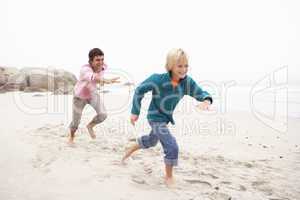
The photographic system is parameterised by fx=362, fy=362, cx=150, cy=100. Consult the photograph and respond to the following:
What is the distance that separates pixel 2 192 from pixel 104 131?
375 centimetres

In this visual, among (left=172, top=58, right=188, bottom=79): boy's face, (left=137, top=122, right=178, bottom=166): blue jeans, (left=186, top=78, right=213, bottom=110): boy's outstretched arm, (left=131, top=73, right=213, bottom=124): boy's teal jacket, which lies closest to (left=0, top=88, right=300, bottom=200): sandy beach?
(left=137, top=122, right=178, bottom=166): blue jeans

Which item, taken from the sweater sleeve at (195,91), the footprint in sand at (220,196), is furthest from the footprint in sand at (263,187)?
the sweater sleeve at (195,91)

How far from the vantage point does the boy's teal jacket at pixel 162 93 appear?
13.2ft

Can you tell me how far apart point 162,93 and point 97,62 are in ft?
6.08

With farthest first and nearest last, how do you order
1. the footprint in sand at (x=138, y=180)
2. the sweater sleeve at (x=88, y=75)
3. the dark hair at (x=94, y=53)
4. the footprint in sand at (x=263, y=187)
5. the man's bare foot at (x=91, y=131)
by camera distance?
the man's bare foot at (x=91, y=131) < the dark hair at (x=94, y=53) < the sweater sleeve at (x=88, y=75) < the footprint in sand at (x=138, y=180) < the footprint in sand at (x=263, y=187)

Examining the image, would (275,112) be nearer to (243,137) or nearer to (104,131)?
(243,137)

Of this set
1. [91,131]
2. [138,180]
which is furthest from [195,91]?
[91,131]

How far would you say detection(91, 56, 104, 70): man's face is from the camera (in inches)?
219

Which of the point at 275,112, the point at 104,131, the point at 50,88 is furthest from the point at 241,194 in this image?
the point at 50,88

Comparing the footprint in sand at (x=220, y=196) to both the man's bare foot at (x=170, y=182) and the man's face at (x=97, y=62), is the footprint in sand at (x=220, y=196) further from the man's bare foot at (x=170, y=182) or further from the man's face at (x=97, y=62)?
the man's face at (x=97, y=62)

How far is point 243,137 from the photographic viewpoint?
6.93 metres

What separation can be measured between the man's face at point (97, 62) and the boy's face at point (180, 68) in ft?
6.31

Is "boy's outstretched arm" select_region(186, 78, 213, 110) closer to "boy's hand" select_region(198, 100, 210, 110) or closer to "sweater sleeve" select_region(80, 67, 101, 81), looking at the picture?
"boy's hand" select_region(198, 100, 210, 110)

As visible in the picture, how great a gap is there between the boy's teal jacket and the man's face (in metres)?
1.64
